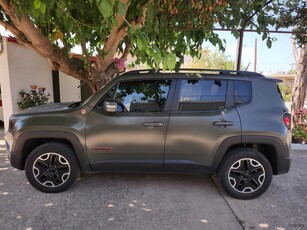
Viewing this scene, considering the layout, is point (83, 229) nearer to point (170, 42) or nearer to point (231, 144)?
point (231, 144)

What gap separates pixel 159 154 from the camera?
11.9 ft

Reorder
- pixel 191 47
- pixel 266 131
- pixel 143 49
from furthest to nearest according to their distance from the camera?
1. pixel 191 47
2. pixel 266 131
3. pixel 143 49

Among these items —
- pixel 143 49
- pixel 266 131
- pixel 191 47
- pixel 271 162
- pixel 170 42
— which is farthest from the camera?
pixel 191 47

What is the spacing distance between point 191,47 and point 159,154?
10.2ft

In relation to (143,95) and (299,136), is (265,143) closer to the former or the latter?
(143,95)

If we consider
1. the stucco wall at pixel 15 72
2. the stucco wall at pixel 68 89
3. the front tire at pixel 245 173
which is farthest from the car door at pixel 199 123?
the stucco wall at pixel 68 89

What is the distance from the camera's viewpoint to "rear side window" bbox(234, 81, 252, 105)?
11.8 feet

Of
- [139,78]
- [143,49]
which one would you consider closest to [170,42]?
[139,78]

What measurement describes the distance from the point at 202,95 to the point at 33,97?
5763 millimetres

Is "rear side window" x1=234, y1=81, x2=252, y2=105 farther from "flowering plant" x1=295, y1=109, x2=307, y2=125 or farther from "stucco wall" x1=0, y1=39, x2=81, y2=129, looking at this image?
"stucco wall" x1=0, y1=39, x2=81, y2=129

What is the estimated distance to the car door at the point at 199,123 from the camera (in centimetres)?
354

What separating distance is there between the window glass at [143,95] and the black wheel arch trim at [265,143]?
1.05 metres

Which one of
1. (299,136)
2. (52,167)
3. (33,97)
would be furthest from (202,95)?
(33,97)

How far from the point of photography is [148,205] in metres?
3.46
